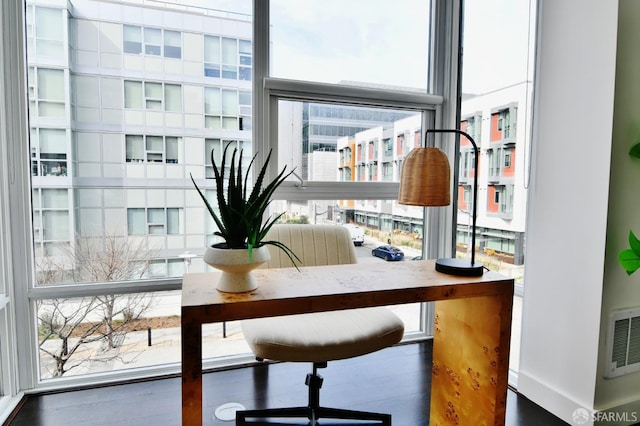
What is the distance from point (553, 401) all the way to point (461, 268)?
35.4 inches

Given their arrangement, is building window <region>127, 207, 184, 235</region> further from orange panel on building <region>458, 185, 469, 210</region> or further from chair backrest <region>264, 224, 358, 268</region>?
orange panel on building <region>458, 185, 469, 210</region>

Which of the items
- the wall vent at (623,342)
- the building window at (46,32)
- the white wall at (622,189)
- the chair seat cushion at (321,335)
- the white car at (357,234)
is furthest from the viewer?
the white car at (357,234)

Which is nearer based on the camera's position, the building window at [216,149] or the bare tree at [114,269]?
the bare tree at [114,269]

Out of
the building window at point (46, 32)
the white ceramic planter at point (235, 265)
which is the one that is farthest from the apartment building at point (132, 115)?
the white ceramic planter at point (235, 265)

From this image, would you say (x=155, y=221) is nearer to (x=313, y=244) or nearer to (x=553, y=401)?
(x=313, y=244)

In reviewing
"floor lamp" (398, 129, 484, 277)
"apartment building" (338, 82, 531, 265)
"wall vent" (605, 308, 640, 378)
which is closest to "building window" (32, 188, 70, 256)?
"apartment building" (338, 82, 531, 265)

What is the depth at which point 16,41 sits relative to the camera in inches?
70.2

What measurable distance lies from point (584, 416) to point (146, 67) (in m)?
2.63

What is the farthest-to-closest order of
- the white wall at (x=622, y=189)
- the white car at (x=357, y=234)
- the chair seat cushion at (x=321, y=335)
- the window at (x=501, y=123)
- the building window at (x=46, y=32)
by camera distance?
the white car at (x=357, y=234) → the window at (x=501, y=123) → the building window at (x=46, y=32) → the white wall at (x=622, y=189) → the chair seat cushion at (x=321, y=335)

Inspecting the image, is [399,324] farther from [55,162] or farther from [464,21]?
[464,21]

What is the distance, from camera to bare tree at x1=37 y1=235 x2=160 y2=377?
1950 millimetres

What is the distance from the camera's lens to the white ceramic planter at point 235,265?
1191mm

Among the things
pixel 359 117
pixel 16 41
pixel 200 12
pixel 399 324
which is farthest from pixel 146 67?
pixel 399 324

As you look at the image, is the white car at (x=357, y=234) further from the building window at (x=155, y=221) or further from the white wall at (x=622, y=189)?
the white wall at (x=622, y=189)
